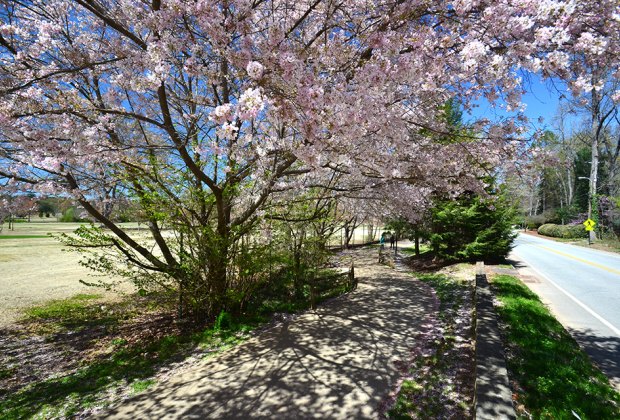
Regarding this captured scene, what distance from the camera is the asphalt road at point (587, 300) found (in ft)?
17.5

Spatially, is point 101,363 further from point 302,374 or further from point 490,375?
point 490,375

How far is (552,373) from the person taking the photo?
418 centimetres

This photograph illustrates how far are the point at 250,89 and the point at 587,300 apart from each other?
989 cm

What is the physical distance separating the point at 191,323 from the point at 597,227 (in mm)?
36065

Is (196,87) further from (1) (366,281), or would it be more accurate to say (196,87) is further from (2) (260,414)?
(1) (366,281)

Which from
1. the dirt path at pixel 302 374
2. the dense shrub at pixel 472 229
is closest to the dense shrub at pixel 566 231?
the dense shrub at pixel 472 229

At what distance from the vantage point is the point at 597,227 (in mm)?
29328

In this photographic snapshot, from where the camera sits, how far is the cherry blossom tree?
3.90m

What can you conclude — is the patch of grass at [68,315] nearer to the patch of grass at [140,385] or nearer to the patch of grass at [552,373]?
the patch of grass at [140,385]

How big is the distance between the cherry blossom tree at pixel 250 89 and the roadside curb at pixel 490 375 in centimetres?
282

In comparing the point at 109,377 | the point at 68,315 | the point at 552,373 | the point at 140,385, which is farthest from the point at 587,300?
the point at 68,315

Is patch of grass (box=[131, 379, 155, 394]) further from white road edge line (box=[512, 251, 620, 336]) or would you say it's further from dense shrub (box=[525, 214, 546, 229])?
dense shrub (box=[525, 214, 546, 229])

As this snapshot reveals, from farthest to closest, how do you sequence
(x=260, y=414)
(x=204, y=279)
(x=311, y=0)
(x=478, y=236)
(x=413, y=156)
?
(x=478, y=236), (x=413, y=156), (x=204, y=279), (x=311, y=0), (x=260, y=414)

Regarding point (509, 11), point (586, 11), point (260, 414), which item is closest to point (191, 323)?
point (260, 414)
